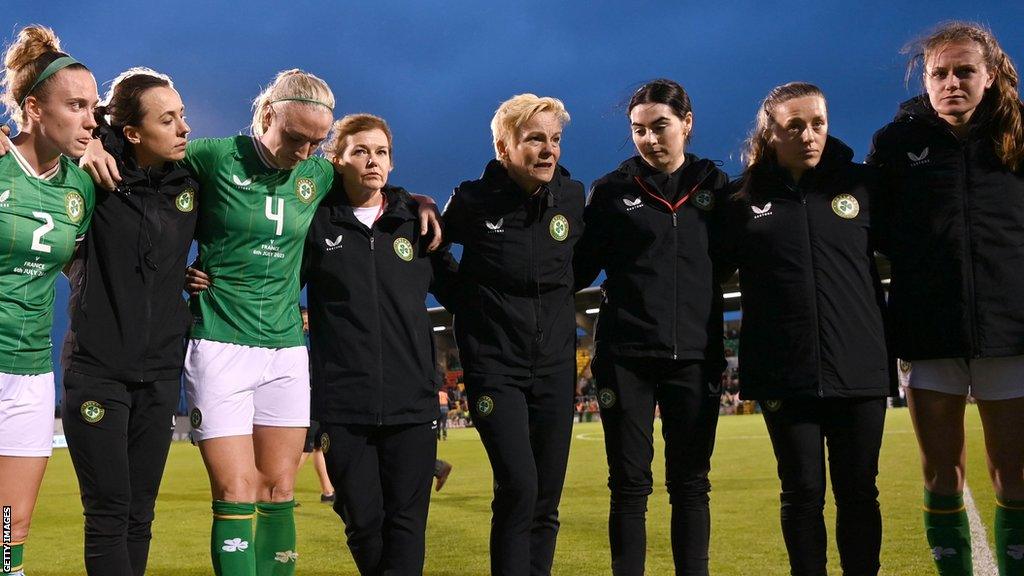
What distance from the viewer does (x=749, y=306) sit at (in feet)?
14.2

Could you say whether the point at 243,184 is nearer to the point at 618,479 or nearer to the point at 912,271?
the point at 618,479

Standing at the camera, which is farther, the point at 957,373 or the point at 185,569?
the point at 185,569

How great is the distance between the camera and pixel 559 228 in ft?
14.9

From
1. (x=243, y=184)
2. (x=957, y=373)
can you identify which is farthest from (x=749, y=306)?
(x=243, y=184)

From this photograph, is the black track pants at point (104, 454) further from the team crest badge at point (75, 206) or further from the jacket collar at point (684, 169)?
the jacket collar at point (684, 169)

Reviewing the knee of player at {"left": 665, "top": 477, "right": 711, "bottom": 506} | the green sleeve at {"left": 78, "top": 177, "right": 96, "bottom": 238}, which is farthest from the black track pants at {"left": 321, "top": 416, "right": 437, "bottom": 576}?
the green sleeve at {"left": 78, "top": 177, "right": 96, "bottom": 238}

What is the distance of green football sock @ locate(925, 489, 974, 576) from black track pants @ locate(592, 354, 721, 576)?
3.30 feet

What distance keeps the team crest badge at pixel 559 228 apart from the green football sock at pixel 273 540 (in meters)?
1.74

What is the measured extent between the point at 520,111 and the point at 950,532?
8.96 feet

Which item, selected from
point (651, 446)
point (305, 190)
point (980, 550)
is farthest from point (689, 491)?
point (980, 550)

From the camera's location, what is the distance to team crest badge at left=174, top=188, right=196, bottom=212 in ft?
13.3

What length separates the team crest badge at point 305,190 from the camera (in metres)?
4.27

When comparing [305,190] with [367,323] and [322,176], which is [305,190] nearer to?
[322,176]

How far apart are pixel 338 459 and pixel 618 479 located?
128 cm
